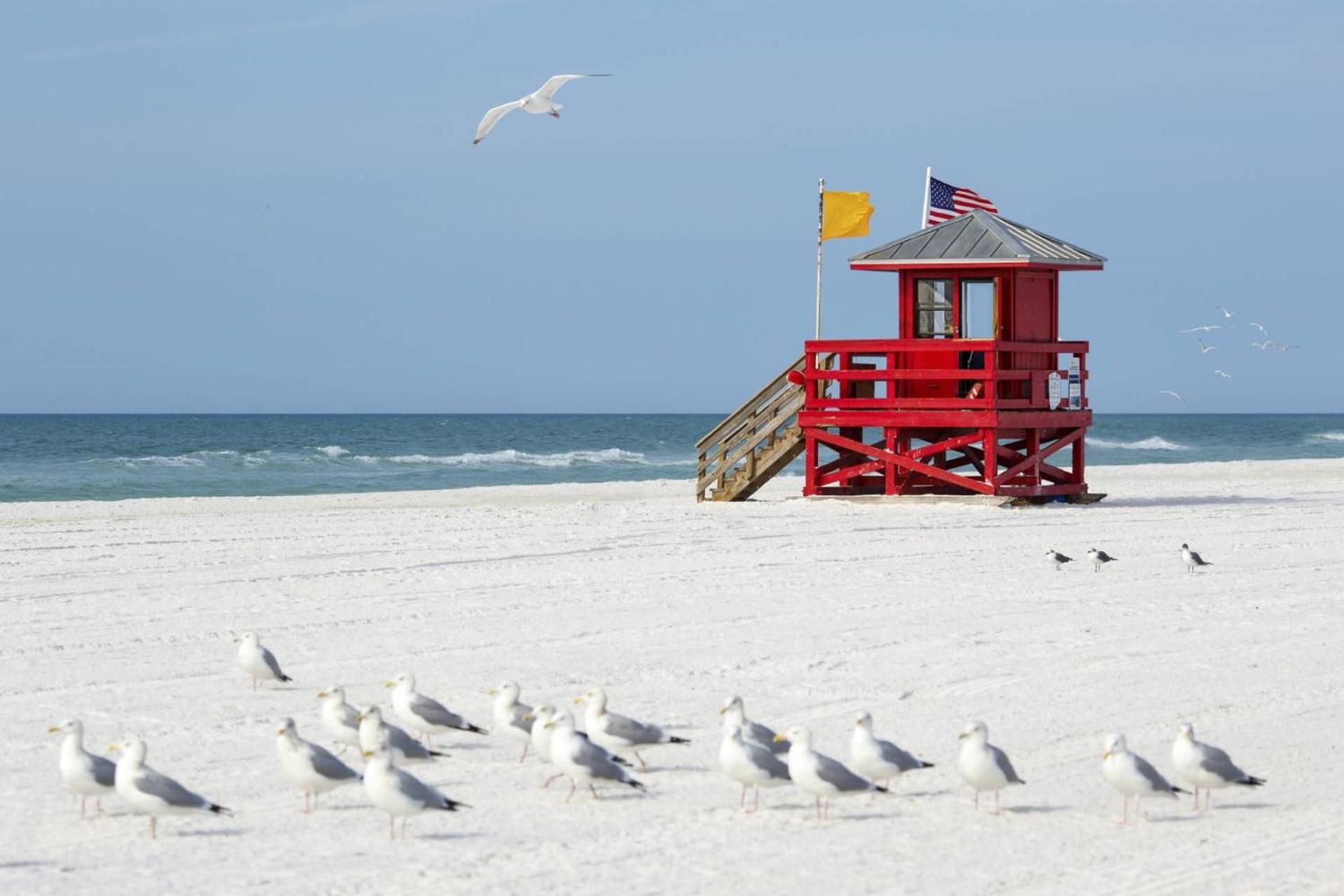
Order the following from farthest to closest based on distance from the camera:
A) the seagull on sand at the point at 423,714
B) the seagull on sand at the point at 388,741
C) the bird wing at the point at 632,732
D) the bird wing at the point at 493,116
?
the bird wing at the point at 493,116 → the seagull on sand at the point at 423,714 → the bird wing at the point at 632,732 → the seagull on sand at the point at 388,741

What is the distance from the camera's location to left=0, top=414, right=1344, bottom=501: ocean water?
1704 inches

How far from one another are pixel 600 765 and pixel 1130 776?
82.5 inches

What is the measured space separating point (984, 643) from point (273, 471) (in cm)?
3906

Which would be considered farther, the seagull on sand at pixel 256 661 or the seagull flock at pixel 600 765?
the seagull on sand at pixel 256 661

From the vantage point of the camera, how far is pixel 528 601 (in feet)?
45.8

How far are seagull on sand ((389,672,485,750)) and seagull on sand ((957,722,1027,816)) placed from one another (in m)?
2.26

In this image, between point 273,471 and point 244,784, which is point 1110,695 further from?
point 273,471

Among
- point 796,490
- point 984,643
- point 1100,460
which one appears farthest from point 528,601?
point 1100,460

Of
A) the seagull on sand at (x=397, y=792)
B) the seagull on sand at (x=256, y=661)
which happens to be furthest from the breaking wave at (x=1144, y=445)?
the seagull on sand at (x=397, y=792)

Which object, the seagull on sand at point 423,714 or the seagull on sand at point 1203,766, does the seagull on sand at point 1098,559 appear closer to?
the seagull on sand at point 1203,766

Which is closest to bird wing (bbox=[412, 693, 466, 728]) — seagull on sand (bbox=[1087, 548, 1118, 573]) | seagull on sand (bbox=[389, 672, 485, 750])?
seagull on sand (bbox=[389, 672, 485, 750])

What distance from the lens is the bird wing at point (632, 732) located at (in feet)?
26.5

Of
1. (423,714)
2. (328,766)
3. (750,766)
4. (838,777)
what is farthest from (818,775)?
(423,714)

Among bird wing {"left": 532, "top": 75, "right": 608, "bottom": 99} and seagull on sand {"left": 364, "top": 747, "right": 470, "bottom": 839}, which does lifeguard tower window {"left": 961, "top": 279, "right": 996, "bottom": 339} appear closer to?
bird wing {"left": 532, "top": 75, "right": 608, "bottom": 99}
